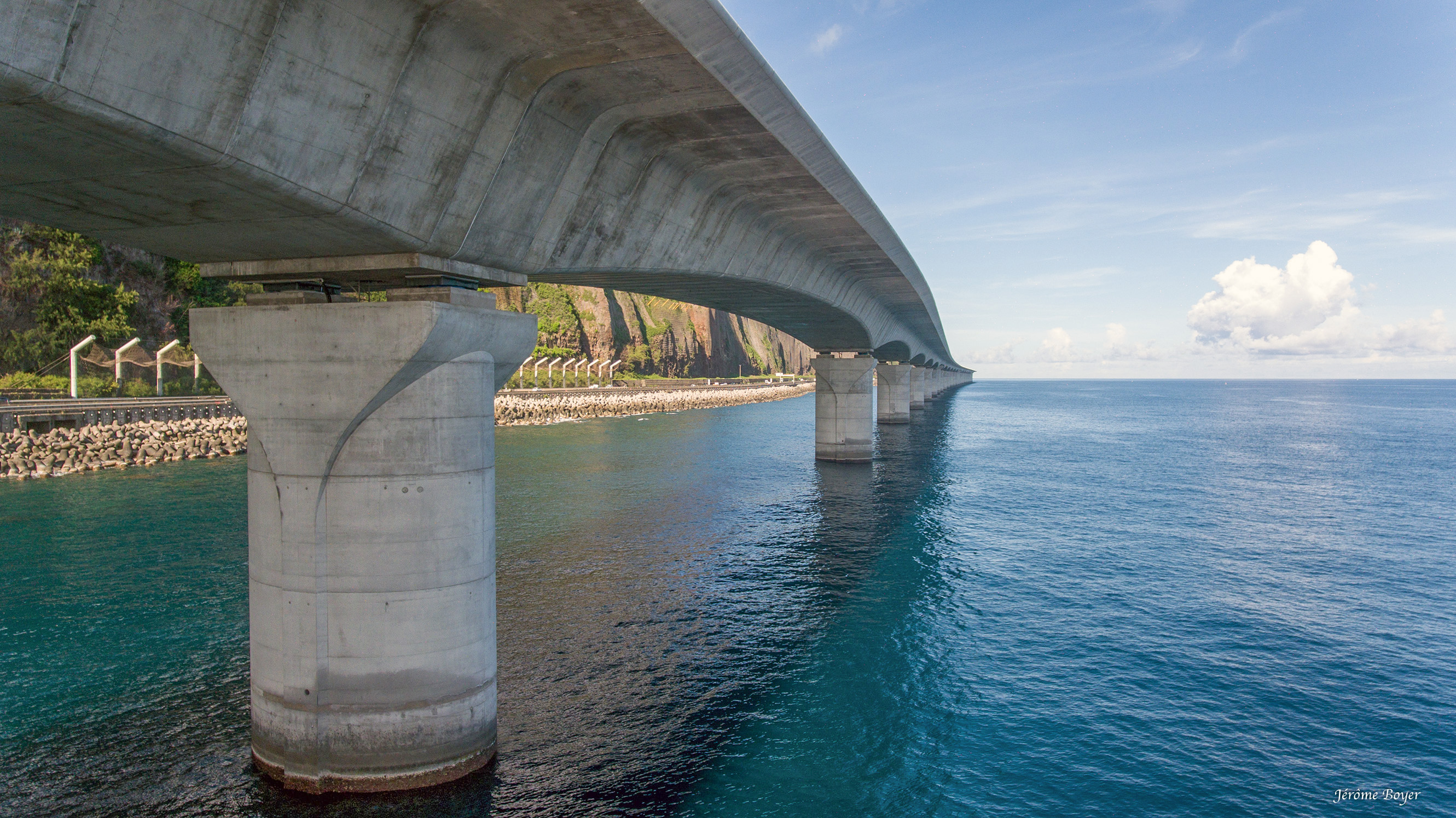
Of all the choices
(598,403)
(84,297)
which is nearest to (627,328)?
(598,403)

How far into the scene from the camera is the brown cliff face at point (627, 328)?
137 m

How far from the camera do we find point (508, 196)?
12594 millimetres

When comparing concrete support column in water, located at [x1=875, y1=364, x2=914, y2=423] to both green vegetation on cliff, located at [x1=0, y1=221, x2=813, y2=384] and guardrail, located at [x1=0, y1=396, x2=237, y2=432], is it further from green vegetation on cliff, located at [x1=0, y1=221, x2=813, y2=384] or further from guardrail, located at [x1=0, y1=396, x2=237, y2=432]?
guardrail, located at [x1=0, y1=396, x2=237, y2=432]

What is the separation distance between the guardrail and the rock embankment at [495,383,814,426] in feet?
69.2

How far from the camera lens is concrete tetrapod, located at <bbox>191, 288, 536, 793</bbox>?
1175 cm

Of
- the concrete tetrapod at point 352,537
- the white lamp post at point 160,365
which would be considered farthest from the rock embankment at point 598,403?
the concrete tetrapod at point 352,537

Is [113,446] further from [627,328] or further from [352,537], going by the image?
[627,328]

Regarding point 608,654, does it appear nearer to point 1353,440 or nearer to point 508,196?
point 508,196

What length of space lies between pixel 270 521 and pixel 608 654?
340 inches

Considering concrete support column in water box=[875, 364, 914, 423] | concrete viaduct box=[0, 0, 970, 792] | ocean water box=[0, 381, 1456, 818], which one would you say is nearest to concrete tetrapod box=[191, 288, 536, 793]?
concrete viaduct box=[0, 0, 970, 792]

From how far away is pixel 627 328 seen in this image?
157750 mm

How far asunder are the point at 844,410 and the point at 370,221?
153 feet

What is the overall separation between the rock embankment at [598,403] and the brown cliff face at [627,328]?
1521 centimetres

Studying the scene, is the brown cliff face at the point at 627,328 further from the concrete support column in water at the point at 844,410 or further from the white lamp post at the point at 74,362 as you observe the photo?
the concrete support column in water at the point at 844,410
